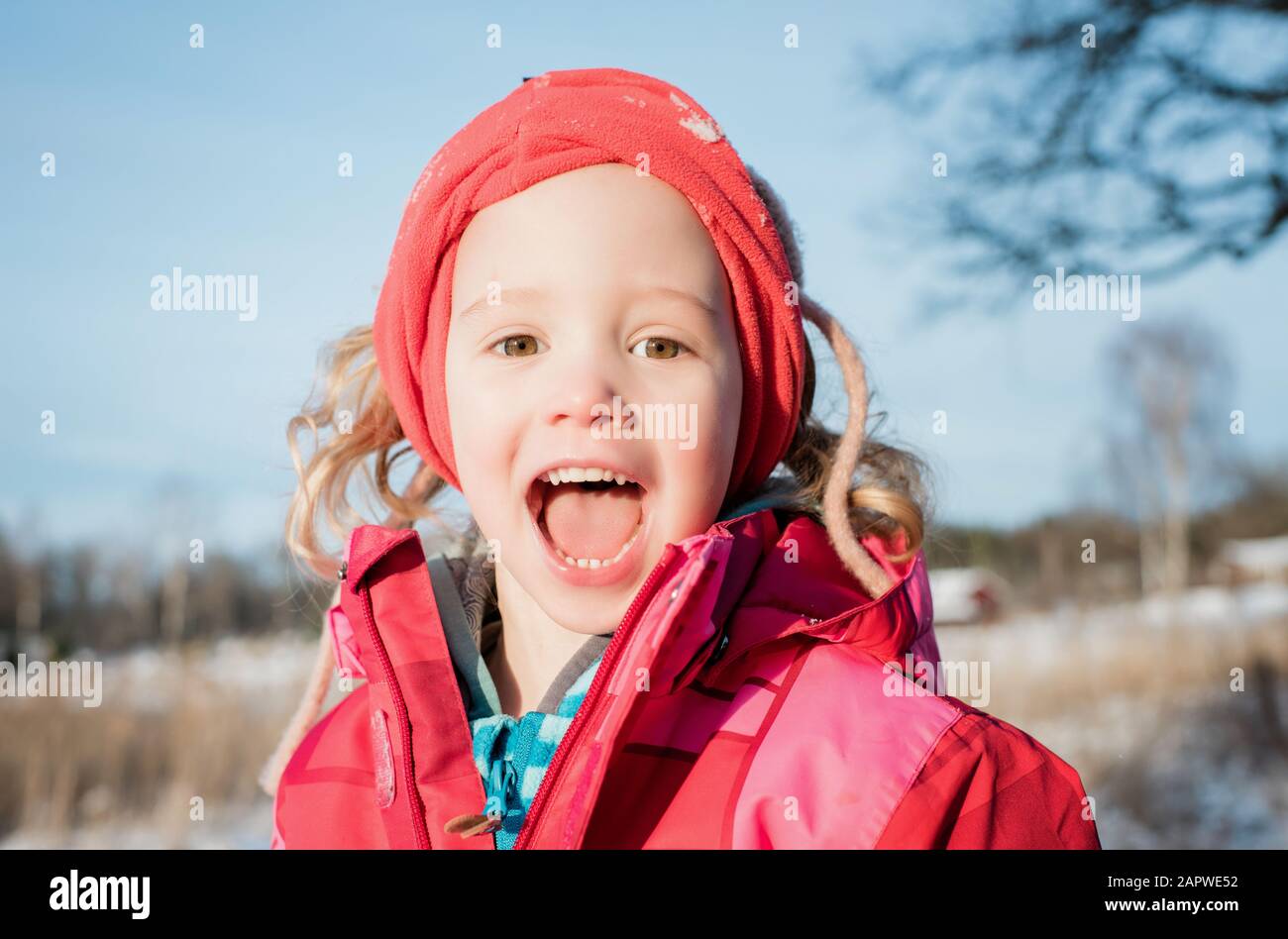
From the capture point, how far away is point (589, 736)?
1492 mm

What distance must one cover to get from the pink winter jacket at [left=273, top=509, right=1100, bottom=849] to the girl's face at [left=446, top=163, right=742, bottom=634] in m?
0.11

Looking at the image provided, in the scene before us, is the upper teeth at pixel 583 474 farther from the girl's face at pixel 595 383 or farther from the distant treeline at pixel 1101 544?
the distant treeline at pixel 1101 544

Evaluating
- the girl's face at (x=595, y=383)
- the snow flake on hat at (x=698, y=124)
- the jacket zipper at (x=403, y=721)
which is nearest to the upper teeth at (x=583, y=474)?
the girl's face at (x=595, y=383)

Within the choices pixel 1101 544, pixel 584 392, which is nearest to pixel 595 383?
pixel 584 392

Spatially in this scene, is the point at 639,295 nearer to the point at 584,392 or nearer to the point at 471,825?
the point at 584,392

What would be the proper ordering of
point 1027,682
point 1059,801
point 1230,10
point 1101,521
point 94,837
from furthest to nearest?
point 1101,521
point 1027,682
point 94,837
point 1230,10
point 1059,801

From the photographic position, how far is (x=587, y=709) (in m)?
1.49

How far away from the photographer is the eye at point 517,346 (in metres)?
1.63

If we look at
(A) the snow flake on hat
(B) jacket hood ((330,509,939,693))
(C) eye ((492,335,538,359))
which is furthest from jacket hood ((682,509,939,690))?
(A) the snow flake on hat

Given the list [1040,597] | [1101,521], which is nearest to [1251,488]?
[1101,521]

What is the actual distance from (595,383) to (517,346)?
187 millimetres

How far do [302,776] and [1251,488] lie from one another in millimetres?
15776

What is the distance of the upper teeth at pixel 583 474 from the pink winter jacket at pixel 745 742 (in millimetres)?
136
